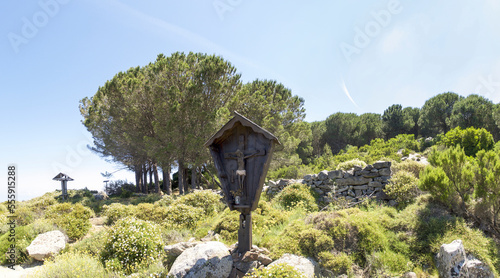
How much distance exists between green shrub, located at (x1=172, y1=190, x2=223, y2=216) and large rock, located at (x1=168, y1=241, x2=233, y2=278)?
14.7 feet

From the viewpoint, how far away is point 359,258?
521cm

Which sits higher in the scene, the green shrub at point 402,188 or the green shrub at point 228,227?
the green shrub at point 402,188

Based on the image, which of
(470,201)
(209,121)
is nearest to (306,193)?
(470,201)

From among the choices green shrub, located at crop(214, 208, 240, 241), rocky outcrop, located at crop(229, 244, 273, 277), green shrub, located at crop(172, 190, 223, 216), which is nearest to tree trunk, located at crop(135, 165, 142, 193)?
green shrub, located at crop(172, 190, 223, 216)

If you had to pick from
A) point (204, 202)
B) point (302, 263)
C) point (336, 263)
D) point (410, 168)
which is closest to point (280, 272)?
point (302, 263)

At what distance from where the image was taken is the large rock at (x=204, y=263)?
4758 mm

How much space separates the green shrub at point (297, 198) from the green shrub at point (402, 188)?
2.40 metres

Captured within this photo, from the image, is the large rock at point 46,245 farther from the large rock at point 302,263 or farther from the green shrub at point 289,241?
the large rock at point 302,263

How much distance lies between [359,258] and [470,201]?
11.5 feet

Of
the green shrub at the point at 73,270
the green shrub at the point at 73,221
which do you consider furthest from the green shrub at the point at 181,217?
the green shrub at the point at 73,221

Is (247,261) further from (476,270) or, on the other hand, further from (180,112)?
(180,112)

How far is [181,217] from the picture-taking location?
28.0 feet

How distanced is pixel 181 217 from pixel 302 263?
4.87 meters

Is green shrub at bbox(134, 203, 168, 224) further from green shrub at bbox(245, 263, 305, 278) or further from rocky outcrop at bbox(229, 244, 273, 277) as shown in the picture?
green shrub at bbox(245, 263, 305, 278)
